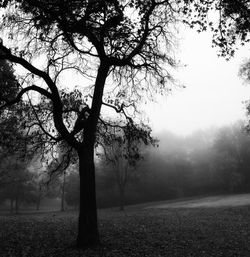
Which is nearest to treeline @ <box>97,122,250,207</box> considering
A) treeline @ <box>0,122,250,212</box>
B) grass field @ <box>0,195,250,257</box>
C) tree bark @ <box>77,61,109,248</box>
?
treeline @ <box>0,122,250,212</box>

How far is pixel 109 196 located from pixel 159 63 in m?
50.7

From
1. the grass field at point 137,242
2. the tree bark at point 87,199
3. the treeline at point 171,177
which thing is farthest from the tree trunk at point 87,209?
the treeline at point 171,177

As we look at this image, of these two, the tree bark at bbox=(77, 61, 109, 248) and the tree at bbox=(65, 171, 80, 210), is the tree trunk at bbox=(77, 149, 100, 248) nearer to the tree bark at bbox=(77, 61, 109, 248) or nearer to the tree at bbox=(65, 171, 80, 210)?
the tree bark at bbox=(77, 61, 109, 248)

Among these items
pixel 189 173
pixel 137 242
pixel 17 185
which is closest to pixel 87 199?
pixel 137 242

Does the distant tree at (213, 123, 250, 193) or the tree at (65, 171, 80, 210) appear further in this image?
the distant tree at (213, 123, 250, 193)

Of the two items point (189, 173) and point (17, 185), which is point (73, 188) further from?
point (189, 173)

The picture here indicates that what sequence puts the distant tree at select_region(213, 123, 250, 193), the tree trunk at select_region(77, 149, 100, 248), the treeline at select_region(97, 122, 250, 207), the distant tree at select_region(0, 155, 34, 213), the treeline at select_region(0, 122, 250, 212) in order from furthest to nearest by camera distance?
the distant tree at select_region(213, 123, 250, 193), the treeline at select_region(97, 122, 250, 207), the treeline at select_region(0, 122, 250, 212), the distant tree at select_region(0, 155, 34, 213), the tree trunk at select_region(77, 149, 100, 248)

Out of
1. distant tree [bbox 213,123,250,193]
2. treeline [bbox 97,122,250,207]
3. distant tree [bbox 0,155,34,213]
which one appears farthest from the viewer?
distant tree [bbox 213,123,250,193]

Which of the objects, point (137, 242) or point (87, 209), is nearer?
point (87, 209)

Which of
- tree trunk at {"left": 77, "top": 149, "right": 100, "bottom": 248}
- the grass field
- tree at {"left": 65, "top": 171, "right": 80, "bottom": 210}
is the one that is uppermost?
tree at {"left": 65, "top": 171, "right": 80, "bottom": 210}

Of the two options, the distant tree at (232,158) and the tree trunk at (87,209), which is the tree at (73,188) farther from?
the tree trunk at (87,209)

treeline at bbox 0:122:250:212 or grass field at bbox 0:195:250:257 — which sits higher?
treeline at bbox 0:122:250:212

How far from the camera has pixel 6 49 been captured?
535 inches

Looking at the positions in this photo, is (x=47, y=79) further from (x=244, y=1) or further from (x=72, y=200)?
(x=72, y=200)
